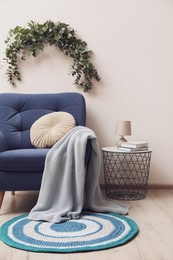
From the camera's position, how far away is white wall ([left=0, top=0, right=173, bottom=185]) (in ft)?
10.0

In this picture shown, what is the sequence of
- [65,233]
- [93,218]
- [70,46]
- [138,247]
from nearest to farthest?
[138,247]
[65,233]
[93,218]
[70,46]

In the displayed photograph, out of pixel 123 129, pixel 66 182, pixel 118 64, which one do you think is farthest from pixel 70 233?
pixel 118 64

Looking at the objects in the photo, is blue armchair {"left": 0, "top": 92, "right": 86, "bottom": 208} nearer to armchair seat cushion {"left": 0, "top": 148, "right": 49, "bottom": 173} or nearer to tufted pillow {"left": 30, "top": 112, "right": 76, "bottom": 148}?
tufted pillow {"left": 30, "top": 112, "right": 76, "bottom": 148}

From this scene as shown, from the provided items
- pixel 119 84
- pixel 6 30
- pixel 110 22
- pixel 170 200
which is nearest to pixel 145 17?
pixel 110 22

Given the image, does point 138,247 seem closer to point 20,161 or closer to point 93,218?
point 93,218

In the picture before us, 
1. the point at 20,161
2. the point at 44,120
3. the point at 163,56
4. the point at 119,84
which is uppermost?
the point at 163,56

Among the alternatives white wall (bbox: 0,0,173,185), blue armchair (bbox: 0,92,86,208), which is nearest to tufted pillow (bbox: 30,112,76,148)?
blue armchair (bbox: 0,92,86,208)

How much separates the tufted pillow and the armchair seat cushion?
1.15ft

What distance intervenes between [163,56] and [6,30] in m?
1.48

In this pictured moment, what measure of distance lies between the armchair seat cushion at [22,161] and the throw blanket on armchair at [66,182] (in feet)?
0.19

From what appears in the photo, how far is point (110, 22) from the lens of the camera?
3076 mm

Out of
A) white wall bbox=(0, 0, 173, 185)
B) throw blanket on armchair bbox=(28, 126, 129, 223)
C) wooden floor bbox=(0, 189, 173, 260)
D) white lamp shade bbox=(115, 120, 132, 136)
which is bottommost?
wooden floor bbox=(0, 189, 173, 260)

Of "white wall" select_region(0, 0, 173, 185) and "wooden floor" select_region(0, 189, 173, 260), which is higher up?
"white wall" select_region(0, 0, 173, 185)

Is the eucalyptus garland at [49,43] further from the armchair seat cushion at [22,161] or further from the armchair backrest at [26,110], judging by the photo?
the armchair seat cushion at [22,161]
